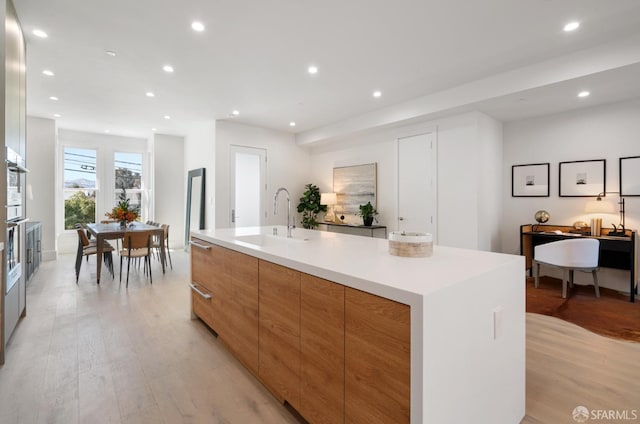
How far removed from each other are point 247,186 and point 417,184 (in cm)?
346

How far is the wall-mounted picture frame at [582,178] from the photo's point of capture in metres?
4.27

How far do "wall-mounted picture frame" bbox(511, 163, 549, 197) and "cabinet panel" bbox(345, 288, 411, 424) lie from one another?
4.86 m

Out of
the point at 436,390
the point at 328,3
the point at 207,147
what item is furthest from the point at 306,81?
the point at 436,390

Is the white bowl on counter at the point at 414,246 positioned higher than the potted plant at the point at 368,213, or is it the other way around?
the potted plant at the point at 368,213

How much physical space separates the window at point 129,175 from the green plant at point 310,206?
4.40 metres

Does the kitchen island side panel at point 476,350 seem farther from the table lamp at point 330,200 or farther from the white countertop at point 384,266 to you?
the table lamp at point 330,200

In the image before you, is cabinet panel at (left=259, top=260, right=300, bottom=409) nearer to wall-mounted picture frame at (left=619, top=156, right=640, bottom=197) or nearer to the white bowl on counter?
the white bowl on counter

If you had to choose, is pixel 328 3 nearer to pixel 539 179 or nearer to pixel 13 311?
pixel 13 311

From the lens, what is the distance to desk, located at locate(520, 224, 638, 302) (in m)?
3.78

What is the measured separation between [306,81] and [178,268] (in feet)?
12.7

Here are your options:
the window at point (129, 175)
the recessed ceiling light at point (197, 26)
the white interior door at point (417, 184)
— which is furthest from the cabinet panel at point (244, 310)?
the window at point (129, 175)

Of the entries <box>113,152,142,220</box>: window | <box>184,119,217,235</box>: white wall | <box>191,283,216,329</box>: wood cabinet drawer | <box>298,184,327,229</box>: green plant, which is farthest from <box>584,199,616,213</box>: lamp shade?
<box>113,152,142,220</box>: window

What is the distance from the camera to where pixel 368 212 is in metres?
5.88

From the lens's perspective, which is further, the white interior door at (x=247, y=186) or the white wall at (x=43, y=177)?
the white interior door at (x=247, y=186)
